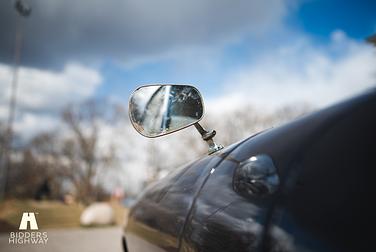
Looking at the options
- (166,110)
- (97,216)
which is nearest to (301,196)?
(166,110)

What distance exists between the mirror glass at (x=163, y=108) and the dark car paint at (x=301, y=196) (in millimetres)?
597

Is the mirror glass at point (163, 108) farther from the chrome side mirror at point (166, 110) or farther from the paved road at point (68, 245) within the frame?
the paved road at point (68, 245)

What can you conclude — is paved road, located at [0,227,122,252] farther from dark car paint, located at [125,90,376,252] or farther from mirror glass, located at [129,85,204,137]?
dark car paint, located at [125,90,376,252]

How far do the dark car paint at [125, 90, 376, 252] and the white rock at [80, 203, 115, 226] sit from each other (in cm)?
1728

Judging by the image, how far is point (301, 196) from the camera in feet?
2.66

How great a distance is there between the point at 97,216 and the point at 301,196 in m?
18.4

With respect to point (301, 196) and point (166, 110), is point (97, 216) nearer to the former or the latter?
point (166, 110)

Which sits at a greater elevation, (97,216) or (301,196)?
(301,196)

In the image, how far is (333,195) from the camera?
2.55 ft

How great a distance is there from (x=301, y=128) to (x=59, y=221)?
1842 cm

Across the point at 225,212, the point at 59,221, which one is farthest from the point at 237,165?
the point at 59,221

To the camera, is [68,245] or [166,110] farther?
[68,245]

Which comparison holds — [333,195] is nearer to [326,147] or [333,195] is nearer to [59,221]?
[326,147]

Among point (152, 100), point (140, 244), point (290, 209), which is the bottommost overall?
point (140, 244)
